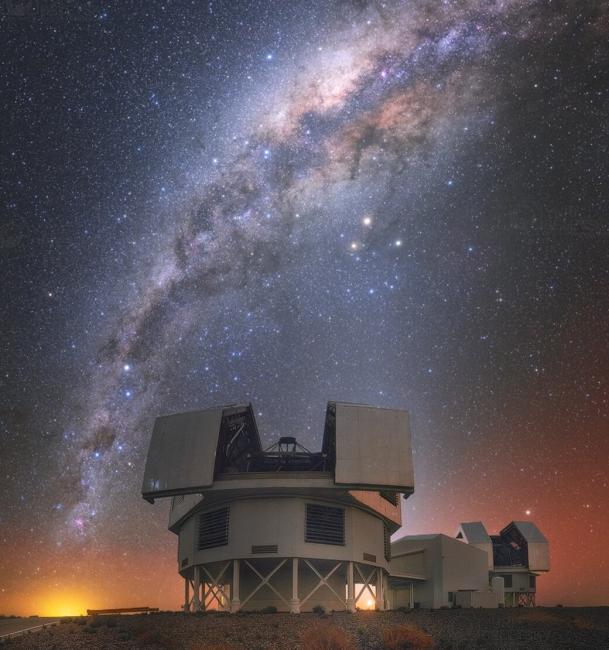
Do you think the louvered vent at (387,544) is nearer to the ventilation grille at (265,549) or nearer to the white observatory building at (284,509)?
the white observatory building at (284,509)

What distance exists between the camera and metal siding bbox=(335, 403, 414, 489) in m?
34.4

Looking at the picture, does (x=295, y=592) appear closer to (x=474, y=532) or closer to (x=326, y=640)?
(x=326, y=640)

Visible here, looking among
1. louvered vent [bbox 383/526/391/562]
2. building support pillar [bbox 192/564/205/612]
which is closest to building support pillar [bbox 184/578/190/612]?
building support pillar [bbox 192/564/205/612]

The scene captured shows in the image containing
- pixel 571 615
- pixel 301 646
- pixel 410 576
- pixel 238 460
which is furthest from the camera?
pixel 410 576

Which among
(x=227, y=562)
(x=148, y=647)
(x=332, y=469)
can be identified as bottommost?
(x=148, y=647)

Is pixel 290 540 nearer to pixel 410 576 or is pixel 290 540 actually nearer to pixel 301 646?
pixel 301 646

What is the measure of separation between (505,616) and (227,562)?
12.7 meters

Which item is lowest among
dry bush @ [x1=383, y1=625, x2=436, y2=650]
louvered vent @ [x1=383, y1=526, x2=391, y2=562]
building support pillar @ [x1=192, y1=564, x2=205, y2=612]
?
dry bush @ [x1=383, y1=625, x2=436, y2=650]

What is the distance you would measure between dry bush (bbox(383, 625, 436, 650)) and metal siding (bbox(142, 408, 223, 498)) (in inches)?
469

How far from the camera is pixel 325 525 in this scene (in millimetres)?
35406

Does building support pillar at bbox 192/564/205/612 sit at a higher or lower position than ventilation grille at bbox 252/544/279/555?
lower

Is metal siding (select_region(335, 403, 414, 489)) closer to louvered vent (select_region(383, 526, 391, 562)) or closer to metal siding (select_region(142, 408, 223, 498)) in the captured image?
metal siding (select_region(142, 408, 223, 498))

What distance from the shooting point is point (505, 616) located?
32.5 meters

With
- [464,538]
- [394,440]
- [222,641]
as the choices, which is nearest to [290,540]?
[394,440]
